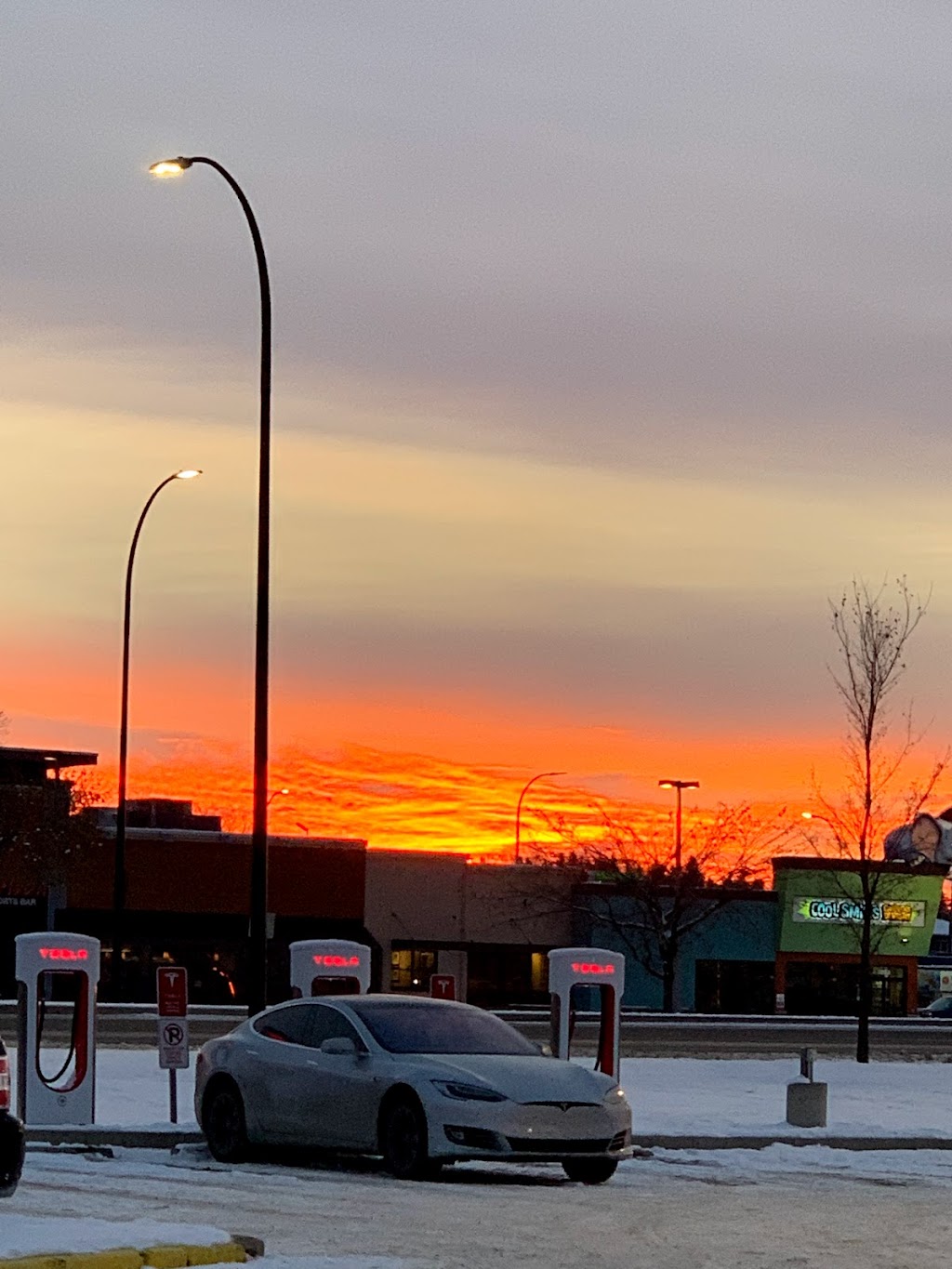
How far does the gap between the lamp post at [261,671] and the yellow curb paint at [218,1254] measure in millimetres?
13317

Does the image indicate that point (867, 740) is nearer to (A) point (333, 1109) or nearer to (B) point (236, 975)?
(A) point (333, 1109)

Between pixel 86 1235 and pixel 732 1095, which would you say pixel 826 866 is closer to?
pixel 732 1095

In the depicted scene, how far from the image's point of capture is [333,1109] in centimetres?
1817

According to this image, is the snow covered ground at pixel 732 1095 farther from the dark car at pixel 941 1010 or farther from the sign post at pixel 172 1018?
the dark car at pixel 941 1010

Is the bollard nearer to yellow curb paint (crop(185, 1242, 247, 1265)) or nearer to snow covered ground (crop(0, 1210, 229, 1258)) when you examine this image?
snow covered ground (crop(0, 1210, 229, 1258))

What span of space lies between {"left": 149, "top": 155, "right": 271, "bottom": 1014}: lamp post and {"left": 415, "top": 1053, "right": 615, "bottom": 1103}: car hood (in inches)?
288

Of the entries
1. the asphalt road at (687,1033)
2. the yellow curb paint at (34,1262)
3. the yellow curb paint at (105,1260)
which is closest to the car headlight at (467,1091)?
the yellow curb paint at (105,1260)

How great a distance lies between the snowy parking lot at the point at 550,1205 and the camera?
13070 millimetres

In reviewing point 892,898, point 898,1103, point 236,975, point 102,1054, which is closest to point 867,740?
Result: point 898,1103

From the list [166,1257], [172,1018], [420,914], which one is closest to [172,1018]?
[172,1018]

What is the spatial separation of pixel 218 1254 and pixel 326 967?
11.5m

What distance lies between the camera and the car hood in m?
17.4

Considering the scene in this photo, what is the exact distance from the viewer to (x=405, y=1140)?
1745cm

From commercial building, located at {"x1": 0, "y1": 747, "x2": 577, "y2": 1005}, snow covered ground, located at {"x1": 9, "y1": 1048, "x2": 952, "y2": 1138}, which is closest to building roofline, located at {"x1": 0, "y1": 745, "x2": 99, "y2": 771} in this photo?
commercial building, located at {"x1": 0, "y1": 747, "x2": 577, "y2": 1005}
